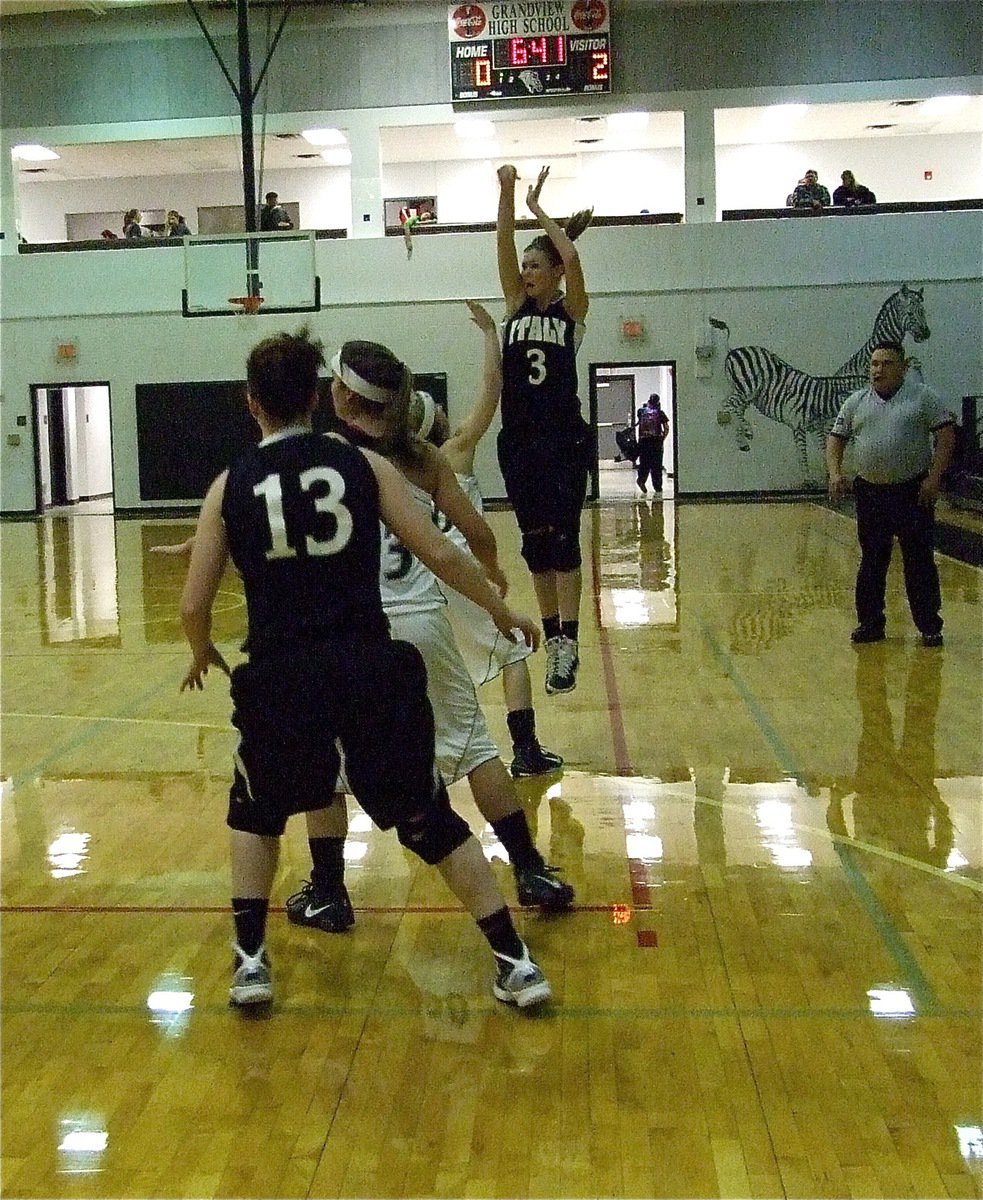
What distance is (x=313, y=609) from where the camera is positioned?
3.11 meters

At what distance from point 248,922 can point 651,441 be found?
22.1 metres

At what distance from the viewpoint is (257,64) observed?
23516 mm

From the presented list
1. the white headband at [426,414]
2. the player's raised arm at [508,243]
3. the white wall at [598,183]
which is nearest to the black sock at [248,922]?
the white headband at [426,414]

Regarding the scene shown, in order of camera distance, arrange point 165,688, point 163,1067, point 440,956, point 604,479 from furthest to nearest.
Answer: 1. point 604,479
2. point 165,688
3. point 440,956
4. point 163,1067

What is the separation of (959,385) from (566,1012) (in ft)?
71.5

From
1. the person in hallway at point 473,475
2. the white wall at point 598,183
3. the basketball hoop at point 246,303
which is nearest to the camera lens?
the person in hallway at point 473,475

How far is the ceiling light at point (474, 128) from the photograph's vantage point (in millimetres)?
23453

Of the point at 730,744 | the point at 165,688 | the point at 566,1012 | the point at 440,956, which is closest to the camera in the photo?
the point at 566,1012

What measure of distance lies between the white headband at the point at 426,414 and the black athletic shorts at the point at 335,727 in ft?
3.94

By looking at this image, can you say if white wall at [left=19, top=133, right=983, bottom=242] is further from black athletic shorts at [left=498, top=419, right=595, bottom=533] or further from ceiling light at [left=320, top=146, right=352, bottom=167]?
black athletic shorts at [left=498, top=419, right=595, bottom=533]

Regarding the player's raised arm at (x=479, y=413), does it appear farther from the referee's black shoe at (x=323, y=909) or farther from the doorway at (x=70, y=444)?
the doorway at (x=70, y=444)

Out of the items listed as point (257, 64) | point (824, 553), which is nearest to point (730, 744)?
point (824, 553)

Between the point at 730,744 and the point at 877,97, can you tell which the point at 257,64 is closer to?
the point at 877,97

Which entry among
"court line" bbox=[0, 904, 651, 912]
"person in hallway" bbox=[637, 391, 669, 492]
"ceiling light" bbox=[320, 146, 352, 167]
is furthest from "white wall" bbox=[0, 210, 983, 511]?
"court line" bbox=[0, 904, 651, 912]
